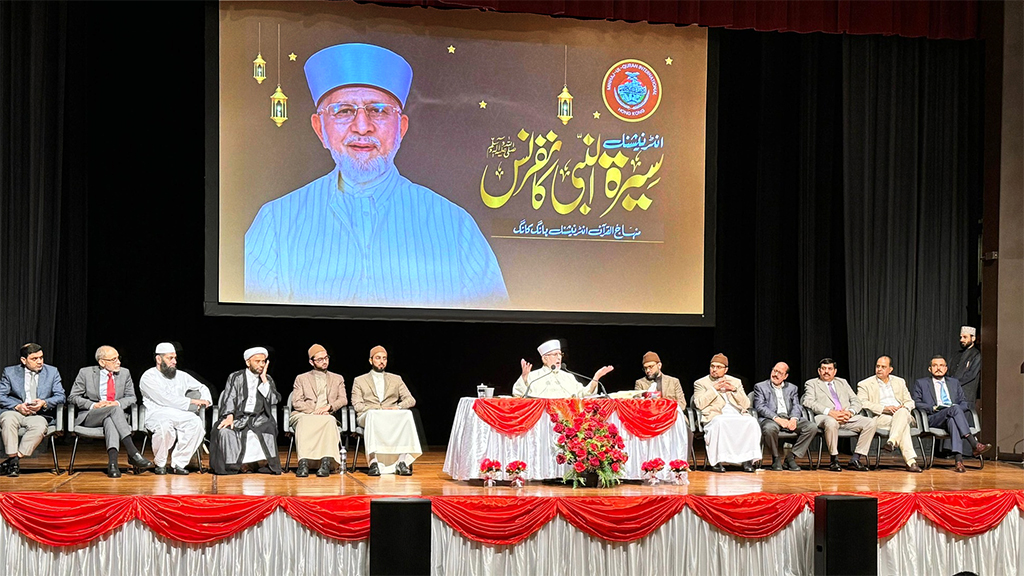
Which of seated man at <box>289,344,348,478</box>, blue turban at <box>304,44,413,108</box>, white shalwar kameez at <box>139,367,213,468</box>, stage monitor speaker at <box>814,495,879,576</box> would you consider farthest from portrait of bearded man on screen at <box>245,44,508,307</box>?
stage monitor speaker at <box>814,495,879,576</box>

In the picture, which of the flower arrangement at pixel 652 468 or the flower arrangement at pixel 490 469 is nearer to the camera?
the flower arrangement at pixel 490 469

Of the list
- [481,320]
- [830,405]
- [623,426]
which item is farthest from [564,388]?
[830,405]

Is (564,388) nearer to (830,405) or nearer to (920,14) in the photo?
(830,405)

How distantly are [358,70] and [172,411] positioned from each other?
Result: 9.95 ft

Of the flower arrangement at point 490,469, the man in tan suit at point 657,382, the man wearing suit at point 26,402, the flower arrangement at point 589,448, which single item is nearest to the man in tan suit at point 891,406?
the man in tan suit at point 657,382

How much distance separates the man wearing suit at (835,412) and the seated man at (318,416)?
3.57m

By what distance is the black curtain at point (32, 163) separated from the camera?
8133 millimetres

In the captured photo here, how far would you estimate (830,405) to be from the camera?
840 centimetres

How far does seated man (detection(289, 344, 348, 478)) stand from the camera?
7238 mm

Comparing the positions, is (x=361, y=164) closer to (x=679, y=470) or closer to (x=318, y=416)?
(x=318, y=416)

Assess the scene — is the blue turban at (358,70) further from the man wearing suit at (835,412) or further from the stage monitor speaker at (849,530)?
the stage monitor speaker at (849,530)

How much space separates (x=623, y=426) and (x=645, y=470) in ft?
1.04

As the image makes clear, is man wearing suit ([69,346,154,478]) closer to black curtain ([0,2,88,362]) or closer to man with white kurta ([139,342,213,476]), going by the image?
man with white kurta ([139,342,213,476])

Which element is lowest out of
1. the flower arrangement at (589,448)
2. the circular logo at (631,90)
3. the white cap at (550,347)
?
the flower arrangement at (589,448)
